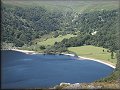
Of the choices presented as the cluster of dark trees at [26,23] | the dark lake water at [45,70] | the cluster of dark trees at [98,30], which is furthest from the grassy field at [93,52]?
the cluster of dark trees at [26,23]

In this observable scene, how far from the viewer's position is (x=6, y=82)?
45875 mm

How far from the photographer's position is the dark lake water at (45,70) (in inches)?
1825

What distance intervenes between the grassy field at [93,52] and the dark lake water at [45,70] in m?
2.28

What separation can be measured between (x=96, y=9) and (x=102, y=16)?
12735 mm

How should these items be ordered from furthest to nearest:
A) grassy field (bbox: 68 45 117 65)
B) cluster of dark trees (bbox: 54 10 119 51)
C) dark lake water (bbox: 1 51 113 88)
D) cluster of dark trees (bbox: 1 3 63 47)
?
cluster of dark trees (bbox: 1 3 63 47)
cluster of dark trees (bbox: 54 10 119 51)
grassy field (bbox: 68 45 117 65)
dark lake water (bbox: 1 51 113 88)

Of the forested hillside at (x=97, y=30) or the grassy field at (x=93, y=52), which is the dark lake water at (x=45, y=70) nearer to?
the grassy field at (x=93, y=52)

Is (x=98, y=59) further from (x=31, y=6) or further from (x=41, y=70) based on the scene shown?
(x=31, y=6)

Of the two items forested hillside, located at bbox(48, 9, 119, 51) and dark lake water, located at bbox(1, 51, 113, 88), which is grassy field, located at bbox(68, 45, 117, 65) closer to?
dark lake water, located at bbox(1, 51, 113, 88)

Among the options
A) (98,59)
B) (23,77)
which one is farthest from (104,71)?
(23,77)

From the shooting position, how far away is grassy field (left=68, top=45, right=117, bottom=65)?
204ft

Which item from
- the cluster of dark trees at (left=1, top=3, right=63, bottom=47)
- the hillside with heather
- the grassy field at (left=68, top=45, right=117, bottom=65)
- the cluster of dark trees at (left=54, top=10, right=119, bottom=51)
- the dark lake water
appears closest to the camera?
the dark lake water

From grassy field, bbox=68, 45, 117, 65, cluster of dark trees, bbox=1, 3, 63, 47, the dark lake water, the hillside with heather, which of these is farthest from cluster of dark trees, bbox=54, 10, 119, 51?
the dark lake water

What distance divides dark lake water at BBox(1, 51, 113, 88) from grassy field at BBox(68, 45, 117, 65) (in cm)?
228

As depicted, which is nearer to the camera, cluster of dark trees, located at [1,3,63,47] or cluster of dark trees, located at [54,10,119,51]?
cluster of dark trees, located at [54,10,119,51]
